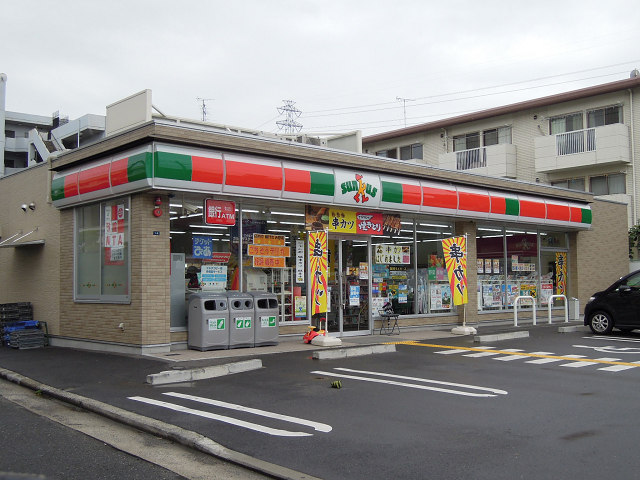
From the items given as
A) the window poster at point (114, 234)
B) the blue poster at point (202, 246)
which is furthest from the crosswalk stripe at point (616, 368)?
the window poster at point (114, 234)

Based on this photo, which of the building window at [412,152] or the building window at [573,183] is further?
the building window at [412,152]

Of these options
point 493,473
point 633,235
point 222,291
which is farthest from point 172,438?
point 633,235

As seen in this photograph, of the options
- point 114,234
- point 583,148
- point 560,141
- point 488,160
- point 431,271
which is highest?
point 560,141

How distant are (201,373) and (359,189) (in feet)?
22.6

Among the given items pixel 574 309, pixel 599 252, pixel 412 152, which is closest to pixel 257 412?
pixel 574 309

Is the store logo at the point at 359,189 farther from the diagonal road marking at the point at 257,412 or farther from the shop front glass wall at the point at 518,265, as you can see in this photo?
the diagonal road marking at the point at 257,412

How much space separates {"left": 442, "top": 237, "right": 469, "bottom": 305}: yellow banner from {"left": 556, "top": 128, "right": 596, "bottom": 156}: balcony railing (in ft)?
49.2

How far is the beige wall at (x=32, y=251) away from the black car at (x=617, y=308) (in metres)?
14.0

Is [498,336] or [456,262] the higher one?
[456,262]

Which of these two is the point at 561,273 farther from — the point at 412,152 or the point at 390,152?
the point at 390,152

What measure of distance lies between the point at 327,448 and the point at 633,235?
24794mm

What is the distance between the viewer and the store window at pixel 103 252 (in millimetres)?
12703

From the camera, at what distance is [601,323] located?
16.0m

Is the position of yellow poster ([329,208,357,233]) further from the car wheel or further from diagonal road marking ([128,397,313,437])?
diagonal road marking ([128,397,313,437])
